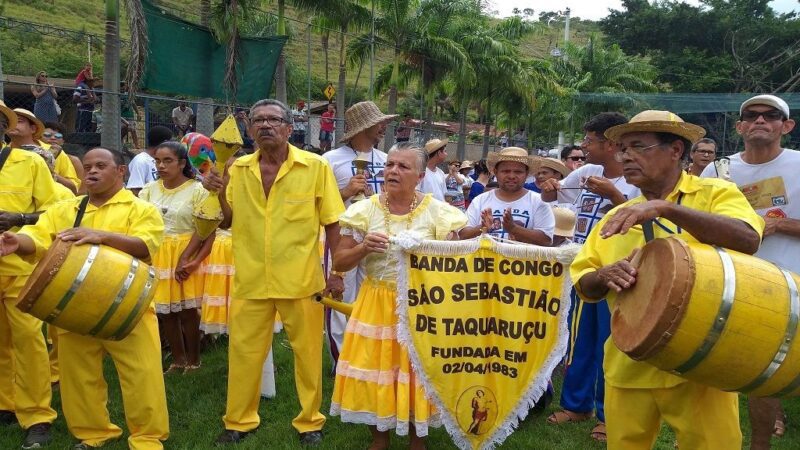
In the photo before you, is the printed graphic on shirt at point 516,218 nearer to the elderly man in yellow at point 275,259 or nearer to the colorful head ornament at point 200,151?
the elderly man in yellow at point 275,259

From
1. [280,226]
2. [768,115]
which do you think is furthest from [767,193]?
[280,226]

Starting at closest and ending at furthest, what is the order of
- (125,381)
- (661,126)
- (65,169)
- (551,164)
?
1. (661,126)
2. (125,381)
3. (551,164)
4. (65,169)

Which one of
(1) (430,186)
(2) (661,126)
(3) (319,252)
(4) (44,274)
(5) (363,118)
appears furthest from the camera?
(1) (430,186)

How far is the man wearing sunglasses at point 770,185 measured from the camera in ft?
13.9

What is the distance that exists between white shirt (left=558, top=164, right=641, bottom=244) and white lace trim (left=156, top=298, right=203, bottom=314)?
350 centimetres

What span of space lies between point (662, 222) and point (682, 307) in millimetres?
706

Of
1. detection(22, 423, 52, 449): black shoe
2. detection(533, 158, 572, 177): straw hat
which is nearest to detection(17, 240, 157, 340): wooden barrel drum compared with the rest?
detection(22, 423, 52, 449): black shoe

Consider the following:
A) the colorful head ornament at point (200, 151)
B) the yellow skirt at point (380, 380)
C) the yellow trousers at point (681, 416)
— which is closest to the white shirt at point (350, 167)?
the colorful head ornament at point (200, 151)

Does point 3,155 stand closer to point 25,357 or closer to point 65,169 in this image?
point 25,357

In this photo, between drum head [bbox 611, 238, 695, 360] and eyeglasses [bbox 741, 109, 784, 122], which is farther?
eyeglasses [bbox 741, 109, 784, 122]

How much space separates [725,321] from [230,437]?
350cm

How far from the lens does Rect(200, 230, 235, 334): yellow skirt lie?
6.02 meters

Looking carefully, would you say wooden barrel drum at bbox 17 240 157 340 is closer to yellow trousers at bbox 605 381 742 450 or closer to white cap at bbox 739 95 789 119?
yellow trousers at bbox 605 381 742 450

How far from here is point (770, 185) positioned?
4387 millimetres
